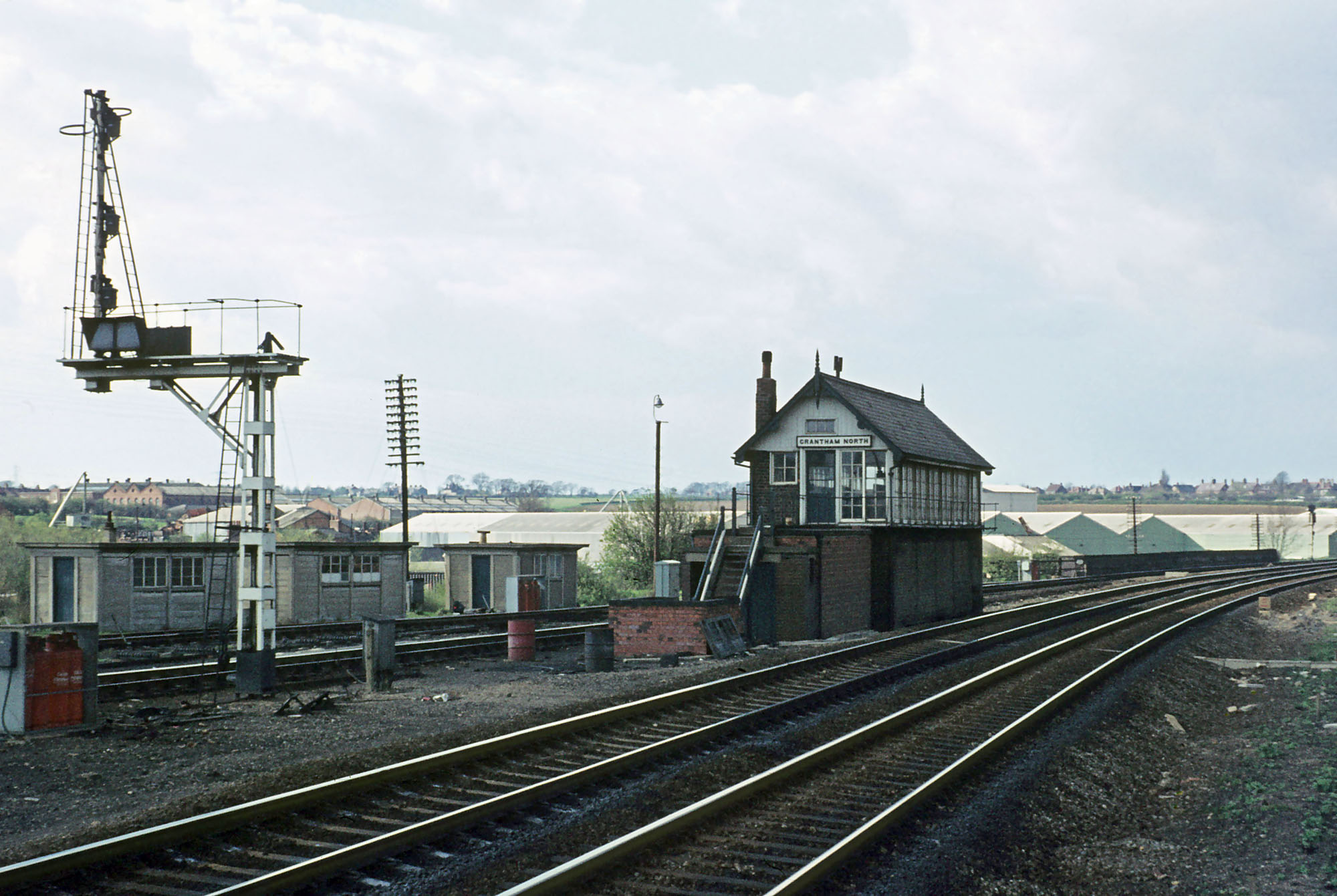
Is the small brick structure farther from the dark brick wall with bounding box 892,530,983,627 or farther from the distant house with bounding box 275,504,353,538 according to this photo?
the distant house with bounding box 275,504,353,538

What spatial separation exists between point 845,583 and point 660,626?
6.38 metres

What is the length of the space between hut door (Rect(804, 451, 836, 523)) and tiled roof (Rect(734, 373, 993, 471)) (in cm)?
144

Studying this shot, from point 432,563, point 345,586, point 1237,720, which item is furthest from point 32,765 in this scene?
Answer: point 432,563

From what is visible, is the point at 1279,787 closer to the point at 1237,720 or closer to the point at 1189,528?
the point at 1237,720

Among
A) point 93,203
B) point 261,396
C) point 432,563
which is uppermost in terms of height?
point 93,203

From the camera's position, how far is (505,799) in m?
8.87

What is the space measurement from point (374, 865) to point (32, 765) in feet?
19.4

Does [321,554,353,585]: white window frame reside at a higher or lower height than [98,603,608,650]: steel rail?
higher

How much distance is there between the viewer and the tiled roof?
94.2 feet

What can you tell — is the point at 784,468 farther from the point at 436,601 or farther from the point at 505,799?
the point at 436,601

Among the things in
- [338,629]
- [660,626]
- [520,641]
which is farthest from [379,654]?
[338,629]

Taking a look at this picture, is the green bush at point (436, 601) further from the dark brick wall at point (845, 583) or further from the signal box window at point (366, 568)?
the dark brick wall at point (845, 583)

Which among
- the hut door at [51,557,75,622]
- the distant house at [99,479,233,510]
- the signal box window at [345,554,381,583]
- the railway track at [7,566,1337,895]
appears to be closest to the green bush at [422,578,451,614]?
the signal box window at [345,554,381,583]

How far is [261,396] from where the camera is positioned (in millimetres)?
16953
